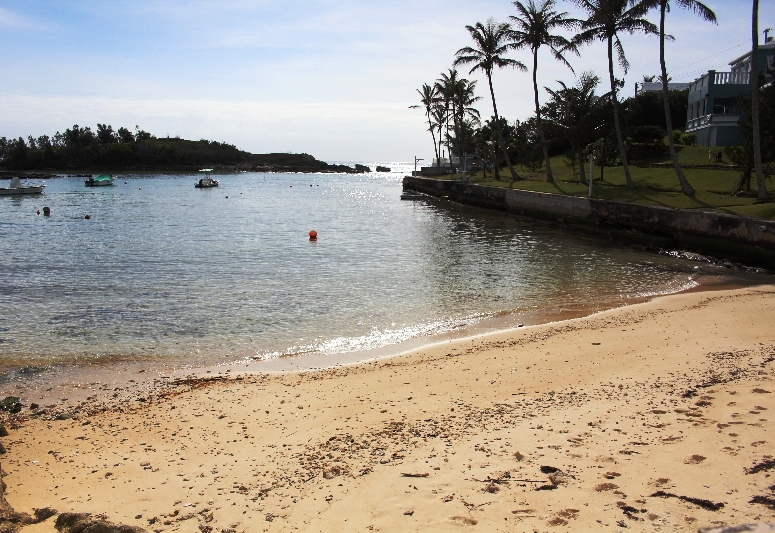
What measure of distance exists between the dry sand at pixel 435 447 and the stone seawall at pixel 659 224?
1274 centimetres

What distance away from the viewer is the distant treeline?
16012 centimetres

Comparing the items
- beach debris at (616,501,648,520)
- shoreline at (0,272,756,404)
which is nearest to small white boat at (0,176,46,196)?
shoreline at (0,272,756,404)

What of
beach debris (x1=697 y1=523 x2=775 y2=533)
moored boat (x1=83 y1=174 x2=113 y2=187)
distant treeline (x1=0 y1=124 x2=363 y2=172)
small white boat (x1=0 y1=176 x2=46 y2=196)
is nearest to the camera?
beach debris (x1=697 y1=523 x2=775 y2=533)

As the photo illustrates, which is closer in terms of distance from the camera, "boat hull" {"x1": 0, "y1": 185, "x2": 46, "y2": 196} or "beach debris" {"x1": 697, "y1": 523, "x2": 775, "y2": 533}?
"beach debris" {"x1": 697, "y1": 523, "x2": 775, "y2": 533}

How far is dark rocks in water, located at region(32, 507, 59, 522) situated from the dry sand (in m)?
0.07

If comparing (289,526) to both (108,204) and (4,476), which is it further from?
(108,204)

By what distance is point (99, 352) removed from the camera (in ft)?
37.1

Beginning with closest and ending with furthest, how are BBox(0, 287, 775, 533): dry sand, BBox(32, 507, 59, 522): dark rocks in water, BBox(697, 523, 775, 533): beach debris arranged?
1. BBox(697, 523, 775, 533): beach debris
2. BBox(0, 287, 775, 533): dry sand
3. BBox(32, 507, 59, 522): dark rocks in water

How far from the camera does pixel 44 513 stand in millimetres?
4855

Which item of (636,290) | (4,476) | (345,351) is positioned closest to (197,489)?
(4,476)

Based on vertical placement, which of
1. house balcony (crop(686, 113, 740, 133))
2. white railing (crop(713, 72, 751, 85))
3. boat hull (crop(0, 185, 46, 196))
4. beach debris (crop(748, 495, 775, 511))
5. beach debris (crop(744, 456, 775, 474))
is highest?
white railing (crop(713, 72, 751, 85))

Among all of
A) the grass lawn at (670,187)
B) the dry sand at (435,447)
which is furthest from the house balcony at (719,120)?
the dry sand at (435,447)

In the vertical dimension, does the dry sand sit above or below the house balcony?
below

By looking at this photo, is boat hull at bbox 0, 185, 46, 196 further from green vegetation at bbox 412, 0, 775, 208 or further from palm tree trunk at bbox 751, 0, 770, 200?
palm tree trunk at bbox 751, 0, 770, 200
